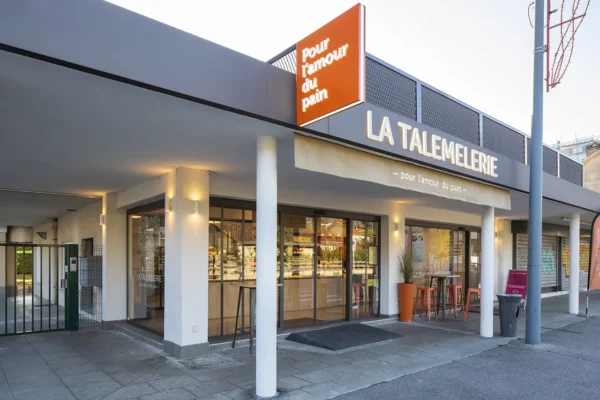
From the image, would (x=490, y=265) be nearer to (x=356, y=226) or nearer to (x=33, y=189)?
(x=356, y=226)

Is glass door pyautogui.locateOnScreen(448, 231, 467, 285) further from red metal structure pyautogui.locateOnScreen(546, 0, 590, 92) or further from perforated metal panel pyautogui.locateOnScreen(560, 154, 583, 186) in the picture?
red metal structure pyautogui.locateOnScreen(546, 0, 590, 92)

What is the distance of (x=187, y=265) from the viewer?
22.8ft

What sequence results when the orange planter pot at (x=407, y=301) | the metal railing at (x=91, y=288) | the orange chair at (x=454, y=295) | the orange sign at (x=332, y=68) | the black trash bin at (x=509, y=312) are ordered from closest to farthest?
the orange sign at (x=332, y=68), the black trash bin at (x=509, y=312), the metal railing at (x=91, y=288), the orange planter pot at (x=407, y=301), the orange chair at (x=454, y=295)

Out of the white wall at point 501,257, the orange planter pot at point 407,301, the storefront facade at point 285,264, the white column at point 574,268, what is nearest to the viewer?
the storefront facade at point 285,264

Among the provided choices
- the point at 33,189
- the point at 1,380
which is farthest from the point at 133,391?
the point at 33,189

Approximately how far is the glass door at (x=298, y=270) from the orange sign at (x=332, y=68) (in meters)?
4.64

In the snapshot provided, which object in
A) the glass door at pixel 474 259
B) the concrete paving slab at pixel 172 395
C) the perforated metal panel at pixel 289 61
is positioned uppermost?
the perforated metal panel at pixel 289 61

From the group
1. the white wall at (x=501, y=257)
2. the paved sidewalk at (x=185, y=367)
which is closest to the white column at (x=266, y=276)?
the paved sidewalk at (x=185, y=367)

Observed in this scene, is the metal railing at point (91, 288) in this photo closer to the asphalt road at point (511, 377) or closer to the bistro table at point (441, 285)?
the asphalt road at point (511, 377)

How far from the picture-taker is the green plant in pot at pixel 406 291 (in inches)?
418

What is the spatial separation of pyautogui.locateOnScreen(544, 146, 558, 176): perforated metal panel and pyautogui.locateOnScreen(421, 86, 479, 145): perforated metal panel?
141 inches

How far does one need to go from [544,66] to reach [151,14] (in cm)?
785

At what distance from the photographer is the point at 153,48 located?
376 centimetres

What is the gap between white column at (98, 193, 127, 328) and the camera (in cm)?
937
